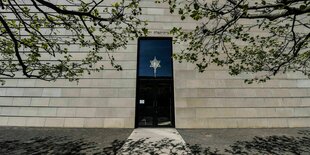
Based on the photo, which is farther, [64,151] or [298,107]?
[298,107]

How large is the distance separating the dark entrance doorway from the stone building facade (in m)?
0.38

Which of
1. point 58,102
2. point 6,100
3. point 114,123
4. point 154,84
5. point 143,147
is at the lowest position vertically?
point 143,147

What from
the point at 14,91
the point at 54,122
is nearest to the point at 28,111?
the point at 14,91

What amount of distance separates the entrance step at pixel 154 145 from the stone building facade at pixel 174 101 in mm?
2250

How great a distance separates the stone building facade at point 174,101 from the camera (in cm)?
1070

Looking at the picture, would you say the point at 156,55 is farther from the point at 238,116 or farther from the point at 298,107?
the point at 298,107

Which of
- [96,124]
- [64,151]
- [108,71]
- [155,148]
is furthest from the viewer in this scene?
[108,71]

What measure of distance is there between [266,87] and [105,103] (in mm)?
10770

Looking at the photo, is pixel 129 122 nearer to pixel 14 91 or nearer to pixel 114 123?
pixel 114 123

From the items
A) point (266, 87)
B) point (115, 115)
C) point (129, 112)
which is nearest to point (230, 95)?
point (266, 87)

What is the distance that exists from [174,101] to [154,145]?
422 centimetres

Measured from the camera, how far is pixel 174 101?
11.1 m

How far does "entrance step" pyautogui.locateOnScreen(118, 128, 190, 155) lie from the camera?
645 cm

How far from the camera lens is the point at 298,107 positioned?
11000 millimetres
